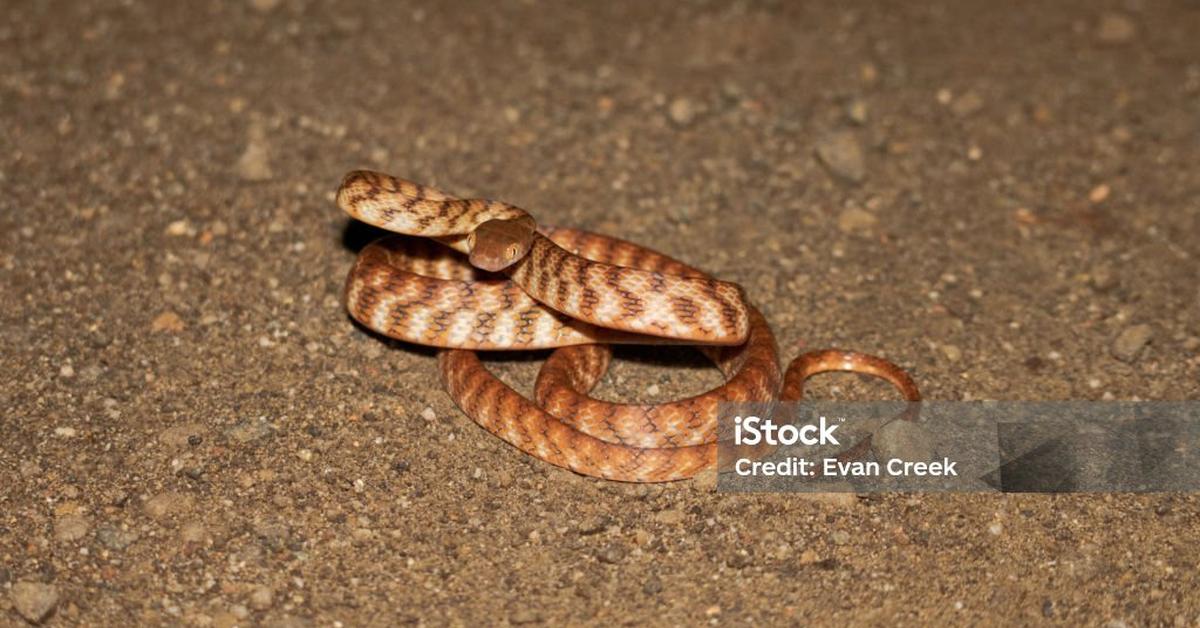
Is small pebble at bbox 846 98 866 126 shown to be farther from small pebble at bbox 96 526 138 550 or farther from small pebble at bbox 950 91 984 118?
small pebble at bbox 96 526 138 550

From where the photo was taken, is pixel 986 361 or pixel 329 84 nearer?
pixel 986 361

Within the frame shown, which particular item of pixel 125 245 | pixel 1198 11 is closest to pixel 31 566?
pixel 125 245

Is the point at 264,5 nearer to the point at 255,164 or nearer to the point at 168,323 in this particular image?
the point at 255,164

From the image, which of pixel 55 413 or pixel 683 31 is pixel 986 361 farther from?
pixel 55 413

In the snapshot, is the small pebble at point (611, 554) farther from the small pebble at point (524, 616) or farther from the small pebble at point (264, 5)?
the small pebble at point (264, 5)

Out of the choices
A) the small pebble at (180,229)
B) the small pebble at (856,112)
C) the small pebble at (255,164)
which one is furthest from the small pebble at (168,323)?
the small pebble at (856,112)

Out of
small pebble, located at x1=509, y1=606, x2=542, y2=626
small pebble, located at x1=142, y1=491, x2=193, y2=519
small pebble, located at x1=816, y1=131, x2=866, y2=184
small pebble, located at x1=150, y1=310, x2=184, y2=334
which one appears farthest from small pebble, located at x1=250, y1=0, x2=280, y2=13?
small pebble, located at x1=509, y1=606, x2=542, y2=626
